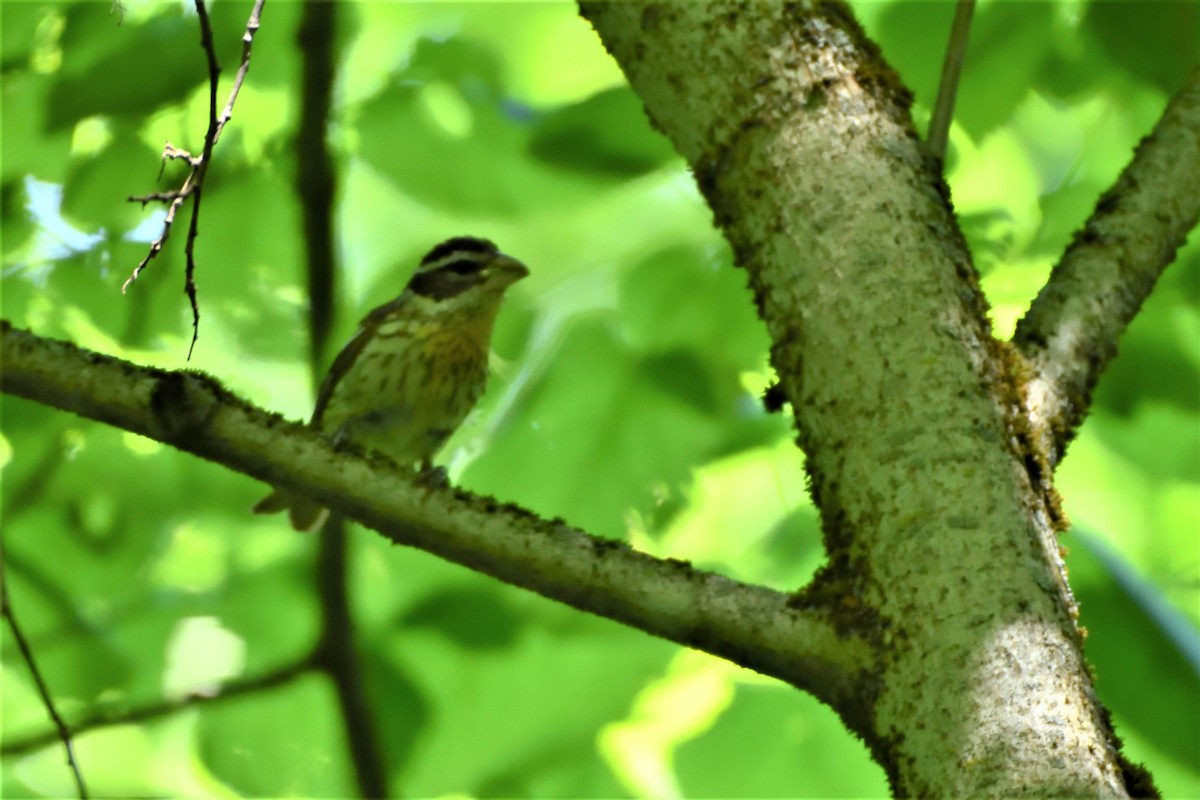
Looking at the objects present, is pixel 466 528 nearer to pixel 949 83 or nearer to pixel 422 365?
pixel 949 83

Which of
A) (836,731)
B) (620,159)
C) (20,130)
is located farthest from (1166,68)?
(20,130)

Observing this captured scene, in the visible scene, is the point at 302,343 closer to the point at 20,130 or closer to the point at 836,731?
the point at 20,130

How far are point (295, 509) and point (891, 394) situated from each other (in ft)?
10.2

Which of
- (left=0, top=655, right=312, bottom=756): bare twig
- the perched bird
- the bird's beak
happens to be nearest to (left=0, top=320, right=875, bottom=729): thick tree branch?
(left=0, top=655, right=312, bottom=756): bare twig

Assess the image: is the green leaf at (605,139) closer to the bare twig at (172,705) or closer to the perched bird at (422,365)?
the perched bird at (422,365)

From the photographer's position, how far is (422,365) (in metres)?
5.49

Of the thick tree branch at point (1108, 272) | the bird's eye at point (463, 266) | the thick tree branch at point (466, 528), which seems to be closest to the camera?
the thick tree branch at point (466, 528)

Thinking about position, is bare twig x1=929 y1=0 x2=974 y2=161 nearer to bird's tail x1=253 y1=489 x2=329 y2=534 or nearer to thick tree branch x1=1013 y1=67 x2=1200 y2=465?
thick tree branch x1=1013 y1=67 x2=1200 y2=465

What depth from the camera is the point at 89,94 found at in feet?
13.6

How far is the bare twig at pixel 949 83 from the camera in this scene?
309 cm

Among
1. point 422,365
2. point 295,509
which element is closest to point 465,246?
point 422,365

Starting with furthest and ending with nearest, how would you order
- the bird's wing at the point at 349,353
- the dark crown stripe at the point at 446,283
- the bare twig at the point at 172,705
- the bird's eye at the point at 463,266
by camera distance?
the bird's eye at the point at 463,266 → the dark crown stripe at the point at 446,283 → the bird's wing at the point at 349,353 → the bare twig at the point at 172,705

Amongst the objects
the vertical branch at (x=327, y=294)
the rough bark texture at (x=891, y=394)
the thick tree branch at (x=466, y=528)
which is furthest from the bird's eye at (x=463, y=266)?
the thick tree branch at (x=466, y=528)

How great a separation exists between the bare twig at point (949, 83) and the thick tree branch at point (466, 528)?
1.25 m
